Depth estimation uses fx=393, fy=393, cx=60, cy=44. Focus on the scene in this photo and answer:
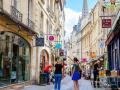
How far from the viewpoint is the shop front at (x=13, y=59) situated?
70.8 feet

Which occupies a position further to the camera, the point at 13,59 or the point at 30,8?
the point at 30,8

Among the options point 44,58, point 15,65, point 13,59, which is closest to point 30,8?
point 15,65

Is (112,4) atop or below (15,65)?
atop

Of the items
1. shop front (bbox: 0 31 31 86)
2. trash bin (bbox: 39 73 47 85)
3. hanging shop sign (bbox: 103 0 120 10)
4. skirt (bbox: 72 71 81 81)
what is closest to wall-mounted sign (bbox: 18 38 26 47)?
shop front (bbox: 0 31 31 86)

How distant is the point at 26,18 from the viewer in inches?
1107

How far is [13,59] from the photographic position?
2422 cm

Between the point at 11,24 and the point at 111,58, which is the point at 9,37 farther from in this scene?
the point at 111,58

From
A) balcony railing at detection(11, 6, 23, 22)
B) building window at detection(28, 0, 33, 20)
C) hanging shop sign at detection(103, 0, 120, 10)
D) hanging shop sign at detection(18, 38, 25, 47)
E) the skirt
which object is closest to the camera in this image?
the skirt

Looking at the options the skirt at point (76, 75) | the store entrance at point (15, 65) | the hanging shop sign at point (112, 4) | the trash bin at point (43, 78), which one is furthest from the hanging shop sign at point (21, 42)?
the skirt at point (76, 75)

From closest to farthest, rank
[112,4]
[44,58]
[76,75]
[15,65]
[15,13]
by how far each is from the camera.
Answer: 1. [76,75]
2. [112,4]
3. [15,13]
4. [15,65]
5. [44,58]

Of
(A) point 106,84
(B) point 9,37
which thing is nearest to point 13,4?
(B) point 9,37

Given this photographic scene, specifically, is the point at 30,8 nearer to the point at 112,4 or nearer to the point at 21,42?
the point at 21,42

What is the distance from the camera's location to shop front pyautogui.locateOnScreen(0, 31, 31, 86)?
70.8 ft

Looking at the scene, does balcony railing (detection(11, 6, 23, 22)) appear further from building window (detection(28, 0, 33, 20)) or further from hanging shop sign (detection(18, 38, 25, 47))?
building window (detection(28, 0, 33, 20))
